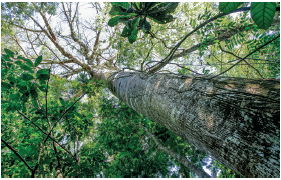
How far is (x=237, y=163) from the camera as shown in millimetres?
476

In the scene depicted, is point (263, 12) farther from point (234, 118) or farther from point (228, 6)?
point (234, 118)

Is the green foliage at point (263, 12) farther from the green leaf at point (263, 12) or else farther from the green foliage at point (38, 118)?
the green foliage at point (38, 118)

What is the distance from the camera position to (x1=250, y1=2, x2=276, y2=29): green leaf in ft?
1.87

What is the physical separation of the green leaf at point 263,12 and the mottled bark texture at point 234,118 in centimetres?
30

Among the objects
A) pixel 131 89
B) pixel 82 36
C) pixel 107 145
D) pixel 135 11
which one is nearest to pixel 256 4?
pixel 131 89

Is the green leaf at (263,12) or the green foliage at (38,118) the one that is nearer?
the green leaf at (263,12)

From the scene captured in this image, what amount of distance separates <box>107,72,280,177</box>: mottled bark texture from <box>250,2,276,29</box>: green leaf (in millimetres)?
304

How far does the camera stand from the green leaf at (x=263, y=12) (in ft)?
1.87

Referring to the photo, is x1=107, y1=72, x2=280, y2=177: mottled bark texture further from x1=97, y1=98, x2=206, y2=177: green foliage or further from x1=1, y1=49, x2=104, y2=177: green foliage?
x1=97, y1=98, x2=206, y2=177: green foliage

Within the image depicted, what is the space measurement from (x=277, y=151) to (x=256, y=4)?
65 cm

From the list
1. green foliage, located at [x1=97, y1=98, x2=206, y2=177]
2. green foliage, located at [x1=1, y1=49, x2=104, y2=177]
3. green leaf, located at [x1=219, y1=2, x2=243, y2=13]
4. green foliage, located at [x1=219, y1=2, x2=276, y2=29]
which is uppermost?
green leaf, located at [x1=219, y1=2, x2=243, y2=13]

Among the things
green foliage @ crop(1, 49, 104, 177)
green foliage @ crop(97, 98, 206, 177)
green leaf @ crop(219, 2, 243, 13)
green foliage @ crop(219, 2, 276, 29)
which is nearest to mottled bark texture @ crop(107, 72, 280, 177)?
green foliage @ crop(219, 2, 276, 29)

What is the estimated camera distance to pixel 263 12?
587 millimetres

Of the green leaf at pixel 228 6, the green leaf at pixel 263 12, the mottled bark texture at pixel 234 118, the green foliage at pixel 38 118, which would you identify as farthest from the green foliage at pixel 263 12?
the green foliage at pixel 38 118
